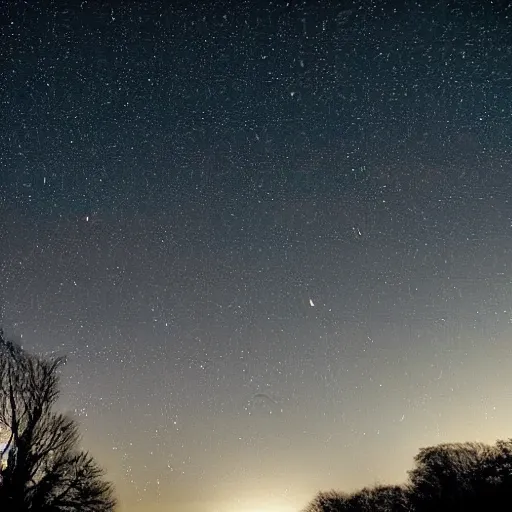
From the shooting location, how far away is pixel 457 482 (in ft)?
96.5

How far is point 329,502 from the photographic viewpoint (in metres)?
45.3

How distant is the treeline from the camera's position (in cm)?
2578

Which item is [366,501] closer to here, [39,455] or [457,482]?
[457,482]

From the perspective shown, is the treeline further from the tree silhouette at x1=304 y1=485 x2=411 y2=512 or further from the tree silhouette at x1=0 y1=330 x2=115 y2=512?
the tree silhouette at x1=0 y1=330 x2=115 y2=512

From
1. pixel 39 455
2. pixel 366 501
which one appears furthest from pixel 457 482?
pixel 39 455

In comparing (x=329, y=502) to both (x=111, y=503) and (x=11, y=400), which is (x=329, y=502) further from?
(x=11, y=400)

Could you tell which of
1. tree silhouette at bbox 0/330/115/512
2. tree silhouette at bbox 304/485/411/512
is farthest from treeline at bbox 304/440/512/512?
tree silhouette at bbox 0/330/115/512

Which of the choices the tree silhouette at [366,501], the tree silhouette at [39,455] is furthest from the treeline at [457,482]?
the tree silhouette at [39,455]

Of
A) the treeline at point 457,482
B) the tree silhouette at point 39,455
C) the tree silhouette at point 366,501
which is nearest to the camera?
the tree silhouette at point 39,455

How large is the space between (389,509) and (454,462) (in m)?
9.87

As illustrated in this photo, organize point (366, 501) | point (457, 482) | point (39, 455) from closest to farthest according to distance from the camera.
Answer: point (39, 455) < point (457, 482) < point (366, 501)

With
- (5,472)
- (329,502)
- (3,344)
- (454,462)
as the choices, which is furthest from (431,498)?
(3,344)

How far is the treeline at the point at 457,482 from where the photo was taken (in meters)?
25.8

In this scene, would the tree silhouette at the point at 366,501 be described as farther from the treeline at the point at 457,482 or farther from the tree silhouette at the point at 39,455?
the tree silhouette at the point at 39,455
